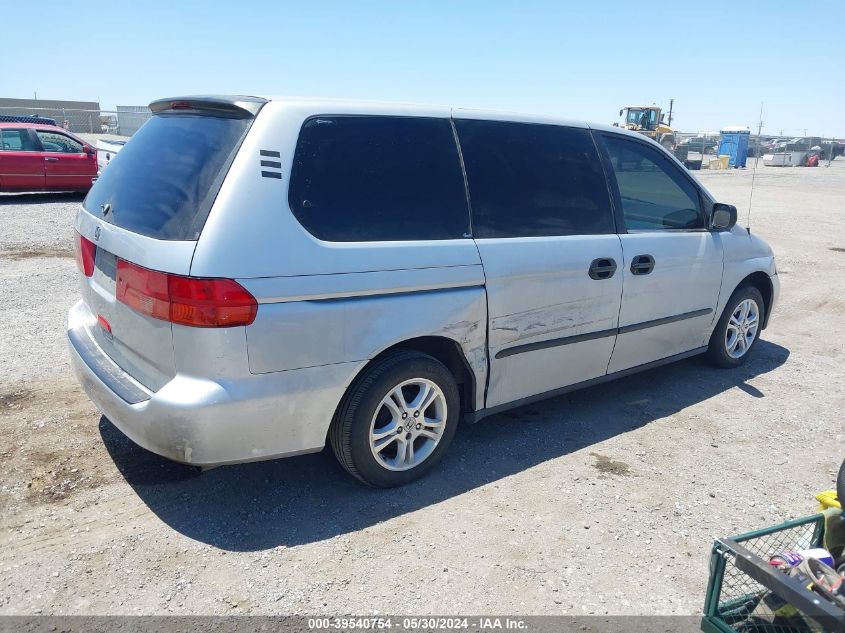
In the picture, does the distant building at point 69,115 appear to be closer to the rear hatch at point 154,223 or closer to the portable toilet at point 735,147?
the rear hatch at point 154,223

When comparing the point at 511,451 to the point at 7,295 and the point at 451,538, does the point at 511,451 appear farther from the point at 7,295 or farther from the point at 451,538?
the point at 7,295

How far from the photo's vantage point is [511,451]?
4.04 meters

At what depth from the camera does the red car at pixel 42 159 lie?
1316 centimetres

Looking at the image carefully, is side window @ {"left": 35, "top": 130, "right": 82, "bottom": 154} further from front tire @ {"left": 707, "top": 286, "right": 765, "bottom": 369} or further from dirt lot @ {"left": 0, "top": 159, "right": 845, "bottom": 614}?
front tire @ {"left": 707, "top": 286, "right": 765, "bottom": 369}

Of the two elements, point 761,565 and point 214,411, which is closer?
point 761,565

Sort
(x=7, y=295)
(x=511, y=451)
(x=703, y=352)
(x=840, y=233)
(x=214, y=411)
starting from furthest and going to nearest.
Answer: (x=840, y=233), (x=7, y=295), (x=703, y=352), (x=511, y=451), (x=214, y=411)

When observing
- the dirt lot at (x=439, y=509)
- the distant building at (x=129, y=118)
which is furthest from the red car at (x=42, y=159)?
the distant building at (x=129, y=118)

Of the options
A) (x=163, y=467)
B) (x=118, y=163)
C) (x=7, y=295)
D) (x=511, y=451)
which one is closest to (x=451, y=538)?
(x=511, y=451)

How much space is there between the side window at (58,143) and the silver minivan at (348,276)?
1165 centimetres

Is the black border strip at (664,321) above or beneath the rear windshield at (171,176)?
beneath

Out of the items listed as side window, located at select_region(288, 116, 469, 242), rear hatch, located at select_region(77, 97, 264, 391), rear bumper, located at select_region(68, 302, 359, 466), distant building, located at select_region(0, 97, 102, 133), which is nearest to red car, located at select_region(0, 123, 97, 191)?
rear hatch, located at select_region(77, 97, 264, 391)

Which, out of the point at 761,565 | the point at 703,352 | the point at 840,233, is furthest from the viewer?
the point at 840,233

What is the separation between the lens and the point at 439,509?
11.2ft

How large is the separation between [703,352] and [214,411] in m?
4.06
